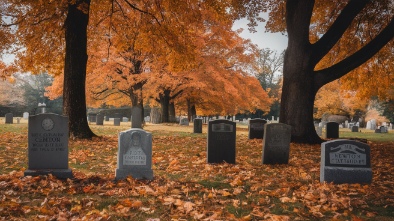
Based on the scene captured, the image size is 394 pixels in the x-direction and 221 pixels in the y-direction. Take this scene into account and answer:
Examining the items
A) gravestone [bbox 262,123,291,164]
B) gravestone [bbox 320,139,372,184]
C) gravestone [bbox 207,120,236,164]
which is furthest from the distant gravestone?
gravestone [bbox 320,139,372,184]

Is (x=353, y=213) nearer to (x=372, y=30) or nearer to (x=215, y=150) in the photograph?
(x=215, y=150)

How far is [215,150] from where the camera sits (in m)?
9.30

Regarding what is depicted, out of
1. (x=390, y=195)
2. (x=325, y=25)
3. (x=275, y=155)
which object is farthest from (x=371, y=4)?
(x=390, y=195)

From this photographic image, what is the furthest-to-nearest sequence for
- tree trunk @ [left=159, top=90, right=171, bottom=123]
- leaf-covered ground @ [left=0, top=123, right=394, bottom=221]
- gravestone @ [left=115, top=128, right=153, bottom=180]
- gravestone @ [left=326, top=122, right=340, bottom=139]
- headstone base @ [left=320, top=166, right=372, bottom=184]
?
tree trunk @ [left=159, top=90, right=171, bottom=123]
gravestone @ [left=326, top=122, right=340, bottom=139]
headstone base @ [left=320, top=166, right=372, bottom=184]
gravestone @ [left=115, top=128, right=153, bottom=180]
leaf-covered ground @ [left=0, top=123, right=394, bottom=221]

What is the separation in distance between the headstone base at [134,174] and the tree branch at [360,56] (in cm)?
1054

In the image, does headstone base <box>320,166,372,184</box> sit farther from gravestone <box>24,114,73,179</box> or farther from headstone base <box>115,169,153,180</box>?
gravestone <box>24,114,73,179</box>

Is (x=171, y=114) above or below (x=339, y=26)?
below

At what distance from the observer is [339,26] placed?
1486 cm

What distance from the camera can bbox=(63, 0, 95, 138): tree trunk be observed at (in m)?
13.7

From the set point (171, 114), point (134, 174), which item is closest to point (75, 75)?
point (134, 174)

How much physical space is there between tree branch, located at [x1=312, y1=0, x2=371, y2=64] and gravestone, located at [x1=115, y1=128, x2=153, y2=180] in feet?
34.9

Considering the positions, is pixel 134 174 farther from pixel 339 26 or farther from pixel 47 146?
pixel 339 26

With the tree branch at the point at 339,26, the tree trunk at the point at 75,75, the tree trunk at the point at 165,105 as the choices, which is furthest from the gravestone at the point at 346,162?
the tree trunk at the point at 165,105

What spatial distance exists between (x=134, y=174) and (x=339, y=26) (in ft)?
39.1
